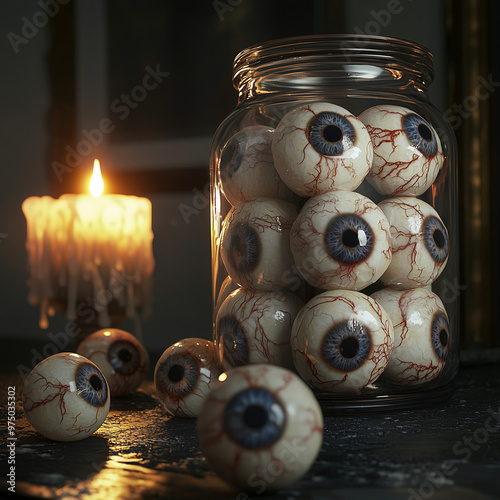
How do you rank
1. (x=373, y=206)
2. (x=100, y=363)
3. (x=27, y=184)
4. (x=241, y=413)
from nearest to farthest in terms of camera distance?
(x=241, y=413)
(x=373, y=206)
(x=100, y=363)
(x=27, y=184)

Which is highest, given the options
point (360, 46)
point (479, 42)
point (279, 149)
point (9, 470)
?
point (479, 42)

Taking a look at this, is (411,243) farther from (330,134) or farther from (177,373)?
(177,373)

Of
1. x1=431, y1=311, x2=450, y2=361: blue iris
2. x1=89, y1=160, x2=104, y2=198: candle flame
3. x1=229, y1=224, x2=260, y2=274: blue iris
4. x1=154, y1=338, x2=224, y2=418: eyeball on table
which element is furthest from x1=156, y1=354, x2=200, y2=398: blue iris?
x1=89, y1=160, x2=104, y2=198: candle flame

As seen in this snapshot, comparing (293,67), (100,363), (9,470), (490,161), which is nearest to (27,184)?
(100,363)

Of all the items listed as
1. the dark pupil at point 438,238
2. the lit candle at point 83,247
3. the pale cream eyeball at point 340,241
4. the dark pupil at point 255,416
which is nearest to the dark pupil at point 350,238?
the pale cream eyeball at point 340,241

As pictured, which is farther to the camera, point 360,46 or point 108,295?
point 108,295

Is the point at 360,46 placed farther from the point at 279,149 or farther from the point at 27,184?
the point at 27,184

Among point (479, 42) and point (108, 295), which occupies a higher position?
point (479, 42)
